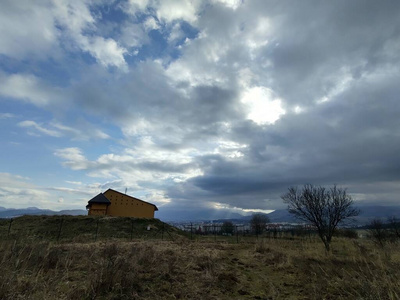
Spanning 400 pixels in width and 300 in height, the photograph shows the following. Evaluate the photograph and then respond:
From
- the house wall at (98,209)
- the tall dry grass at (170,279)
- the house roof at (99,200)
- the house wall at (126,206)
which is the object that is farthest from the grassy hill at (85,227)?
the tall dry grass at (170,279)

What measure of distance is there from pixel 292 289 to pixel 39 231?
32148 mm

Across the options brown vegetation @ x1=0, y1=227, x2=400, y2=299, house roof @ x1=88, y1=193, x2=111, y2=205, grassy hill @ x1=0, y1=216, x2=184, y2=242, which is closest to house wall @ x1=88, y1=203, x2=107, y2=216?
house roof @ x1=88, y1=193, x2=111, y2=205

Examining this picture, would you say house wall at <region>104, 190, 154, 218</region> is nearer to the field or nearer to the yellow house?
the yellow house

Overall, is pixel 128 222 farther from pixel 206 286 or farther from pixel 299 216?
pixel 206 286

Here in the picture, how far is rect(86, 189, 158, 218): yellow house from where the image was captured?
148ft

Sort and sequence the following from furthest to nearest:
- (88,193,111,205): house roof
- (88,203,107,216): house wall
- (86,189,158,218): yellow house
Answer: (86,189,158,218): yellow house
(88,193,111,205): house roof
(88,203,107,216): house wall

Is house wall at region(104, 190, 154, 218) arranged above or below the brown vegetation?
above

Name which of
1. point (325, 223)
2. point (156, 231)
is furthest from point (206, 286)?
point (156, 231)

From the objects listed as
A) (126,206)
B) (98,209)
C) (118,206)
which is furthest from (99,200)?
(126,206)

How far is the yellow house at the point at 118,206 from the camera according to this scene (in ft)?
148

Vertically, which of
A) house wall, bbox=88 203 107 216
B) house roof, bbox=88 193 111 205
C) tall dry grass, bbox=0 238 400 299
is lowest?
tall dry grass, bbox=0 238 400 299

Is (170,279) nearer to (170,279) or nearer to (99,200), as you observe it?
(170,279)

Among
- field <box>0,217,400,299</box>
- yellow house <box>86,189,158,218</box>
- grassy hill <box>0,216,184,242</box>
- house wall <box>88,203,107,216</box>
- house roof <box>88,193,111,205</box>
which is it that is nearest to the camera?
field <box>0,217,400,299</box>

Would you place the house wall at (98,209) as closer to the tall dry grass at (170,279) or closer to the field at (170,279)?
the tall dry grass at (170,279)
